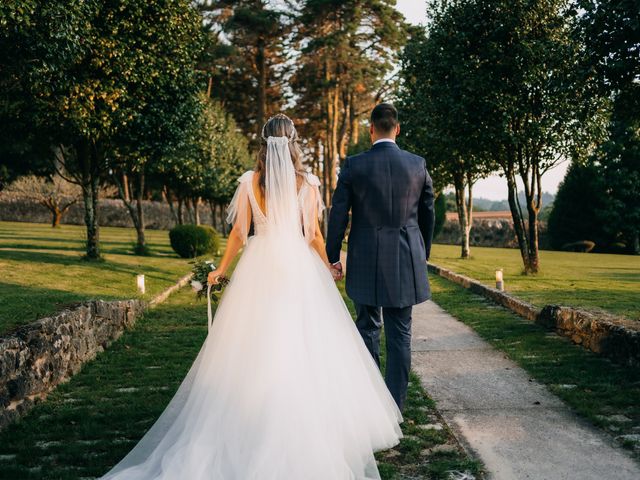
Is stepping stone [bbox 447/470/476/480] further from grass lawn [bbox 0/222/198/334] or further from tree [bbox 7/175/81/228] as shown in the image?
tree [bbox 7/175/81/228]

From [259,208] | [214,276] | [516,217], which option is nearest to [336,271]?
[259,208]

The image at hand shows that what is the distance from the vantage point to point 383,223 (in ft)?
16.7

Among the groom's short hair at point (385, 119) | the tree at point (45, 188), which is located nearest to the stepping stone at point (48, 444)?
the groom's short hair at point (385, 119)

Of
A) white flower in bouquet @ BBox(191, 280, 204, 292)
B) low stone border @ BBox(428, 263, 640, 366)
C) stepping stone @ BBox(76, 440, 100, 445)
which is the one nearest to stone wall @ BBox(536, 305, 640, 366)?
low stone border @ BBox(428, 263, 640, 366)

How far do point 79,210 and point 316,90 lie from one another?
90.1 ft

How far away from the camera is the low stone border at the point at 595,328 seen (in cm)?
694

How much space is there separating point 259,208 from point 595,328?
5254 mm

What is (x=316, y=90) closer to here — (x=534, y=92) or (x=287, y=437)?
(x=534, y=92)

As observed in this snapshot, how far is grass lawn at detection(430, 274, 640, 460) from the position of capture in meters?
5.25

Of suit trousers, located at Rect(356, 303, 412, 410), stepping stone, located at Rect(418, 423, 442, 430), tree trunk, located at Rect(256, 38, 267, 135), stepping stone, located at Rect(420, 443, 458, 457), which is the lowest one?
stepping stone, located at Rect(418, 423, 442, 430)

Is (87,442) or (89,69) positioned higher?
(89,69)

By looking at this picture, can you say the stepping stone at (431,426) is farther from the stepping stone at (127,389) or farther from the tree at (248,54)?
the tree at (248,54)

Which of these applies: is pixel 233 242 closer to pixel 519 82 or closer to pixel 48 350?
pixel 48 350

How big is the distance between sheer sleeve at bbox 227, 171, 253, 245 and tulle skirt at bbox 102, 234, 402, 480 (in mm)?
138
